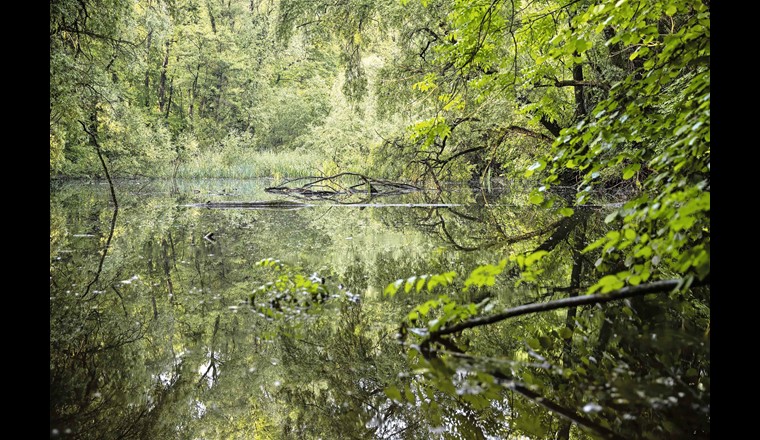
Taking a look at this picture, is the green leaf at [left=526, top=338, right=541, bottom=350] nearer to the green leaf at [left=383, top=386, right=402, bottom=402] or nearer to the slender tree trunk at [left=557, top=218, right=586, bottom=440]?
the slender tree trunk at [left=557, top=218, right=586, bottom=440]

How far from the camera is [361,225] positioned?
8.27m

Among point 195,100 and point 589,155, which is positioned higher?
point 195,100

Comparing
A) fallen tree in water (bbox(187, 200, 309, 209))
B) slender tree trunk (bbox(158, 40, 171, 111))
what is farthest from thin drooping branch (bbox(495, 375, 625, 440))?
slender tree trunk (bbox(158, 40, 171, 111))

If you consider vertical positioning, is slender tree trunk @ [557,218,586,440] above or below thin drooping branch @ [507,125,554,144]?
below

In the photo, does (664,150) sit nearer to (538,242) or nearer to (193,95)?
(538,242)

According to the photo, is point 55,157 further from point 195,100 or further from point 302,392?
point 195,100

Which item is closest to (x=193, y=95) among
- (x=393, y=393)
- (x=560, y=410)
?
(x=393, y=393)

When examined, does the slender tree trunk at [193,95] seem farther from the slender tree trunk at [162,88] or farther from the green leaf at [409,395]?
the green leaf at [409,395]

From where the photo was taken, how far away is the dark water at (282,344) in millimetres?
2133

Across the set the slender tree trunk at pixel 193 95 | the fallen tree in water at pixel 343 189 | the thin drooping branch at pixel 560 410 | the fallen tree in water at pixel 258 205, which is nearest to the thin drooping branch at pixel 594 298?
the thin drooping branch at pixel 560 410

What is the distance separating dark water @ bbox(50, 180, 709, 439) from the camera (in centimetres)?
213

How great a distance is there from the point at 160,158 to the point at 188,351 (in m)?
22.0
